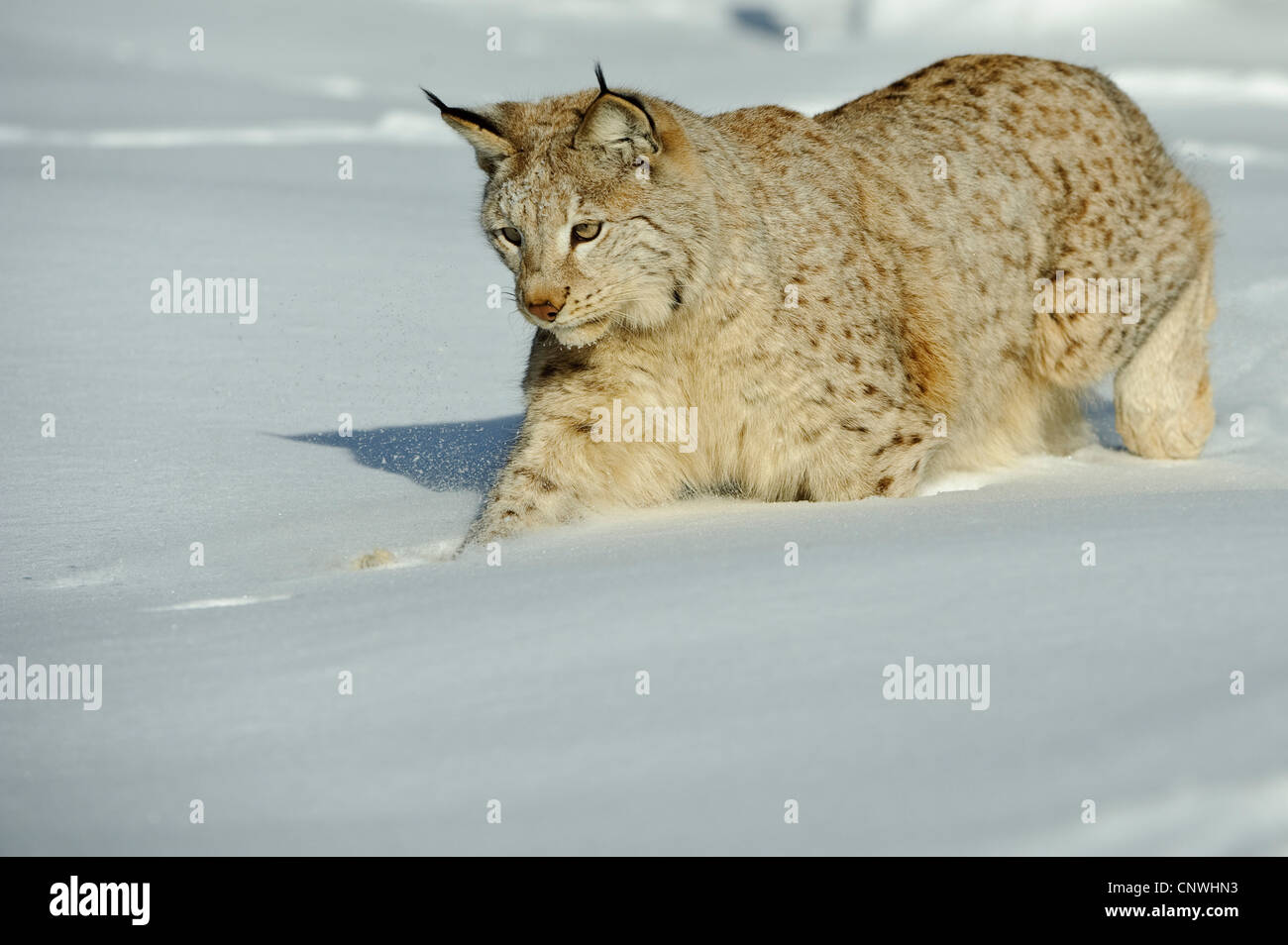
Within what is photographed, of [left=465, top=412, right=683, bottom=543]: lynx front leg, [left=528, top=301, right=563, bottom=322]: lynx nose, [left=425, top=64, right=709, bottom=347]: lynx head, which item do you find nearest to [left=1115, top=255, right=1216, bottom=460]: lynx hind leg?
[left=465, top=412, right=683, bottom=543]: lynx front leg

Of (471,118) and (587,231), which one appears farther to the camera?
(471,118)

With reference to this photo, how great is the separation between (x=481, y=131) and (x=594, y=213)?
1.50ft

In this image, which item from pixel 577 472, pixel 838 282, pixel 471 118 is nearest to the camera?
pixel 471 118

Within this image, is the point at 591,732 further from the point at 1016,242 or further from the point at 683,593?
the point at 1016,242

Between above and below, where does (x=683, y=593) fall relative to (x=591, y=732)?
above

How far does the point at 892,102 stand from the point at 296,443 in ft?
8.71

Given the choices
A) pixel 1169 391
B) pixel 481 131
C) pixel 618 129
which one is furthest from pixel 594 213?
pixel 1169 391

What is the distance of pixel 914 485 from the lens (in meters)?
4.83

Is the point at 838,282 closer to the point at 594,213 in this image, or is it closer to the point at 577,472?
the point at 594,213

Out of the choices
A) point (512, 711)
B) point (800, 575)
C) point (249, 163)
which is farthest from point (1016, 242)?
point (249, 163)

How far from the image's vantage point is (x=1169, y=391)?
18.9 feet

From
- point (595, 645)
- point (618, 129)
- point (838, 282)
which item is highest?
point (618, 129)

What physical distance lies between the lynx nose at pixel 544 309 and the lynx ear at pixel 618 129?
499 millimetres

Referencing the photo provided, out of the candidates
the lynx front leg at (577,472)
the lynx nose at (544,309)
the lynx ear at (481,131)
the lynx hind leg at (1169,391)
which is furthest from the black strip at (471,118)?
the lynx hind leg at (1169,391)
